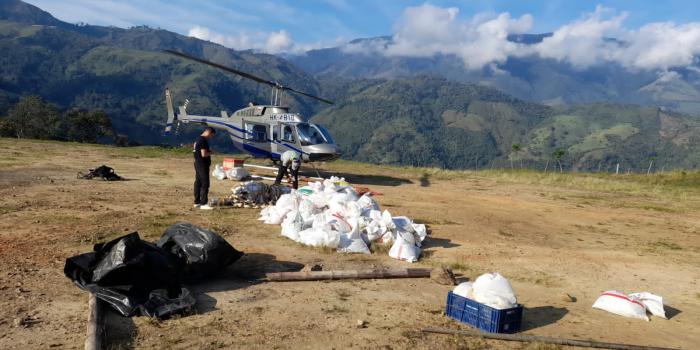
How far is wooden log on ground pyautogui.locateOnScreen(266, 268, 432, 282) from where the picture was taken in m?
7.32

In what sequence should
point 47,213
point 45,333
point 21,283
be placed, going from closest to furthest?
point 45,333
point 21,283
point 47,213

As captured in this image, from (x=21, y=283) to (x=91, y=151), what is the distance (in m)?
22.8

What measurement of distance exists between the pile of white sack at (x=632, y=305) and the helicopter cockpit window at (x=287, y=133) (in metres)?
13.9

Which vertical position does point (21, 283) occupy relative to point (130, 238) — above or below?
below

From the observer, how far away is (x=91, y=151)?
26781mm

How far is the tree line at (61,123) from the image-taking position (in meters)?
58.4

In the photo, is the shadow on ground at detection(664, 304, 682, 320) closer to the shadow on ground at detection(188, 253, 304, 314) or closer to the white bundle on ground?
the shadow on ground at detection(188, 253, 304, 314)

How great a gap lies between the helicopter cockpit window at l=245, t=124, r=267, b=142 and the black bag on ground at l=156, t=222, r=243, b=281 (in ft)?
42.8

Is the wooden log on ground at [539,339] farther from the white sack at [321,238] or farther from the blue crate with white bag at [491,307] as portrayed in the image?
the white sack at [321,238]

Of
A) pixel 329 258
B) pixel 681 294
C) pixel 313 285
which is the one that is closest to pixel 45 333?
pixel 313 285

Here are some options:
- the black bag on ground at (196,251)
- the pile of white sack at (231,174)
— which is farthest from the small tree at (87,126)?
the black bag on ground at (196,251)

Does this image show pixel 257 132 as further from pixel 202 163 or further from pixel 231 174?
pixel 202 163

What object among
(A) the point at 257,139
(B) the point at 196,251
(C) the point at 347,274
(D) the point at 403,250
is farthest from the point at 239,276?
(A) the point at 257,139

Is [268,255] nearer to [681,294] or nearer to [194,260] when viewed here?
[194,260]
